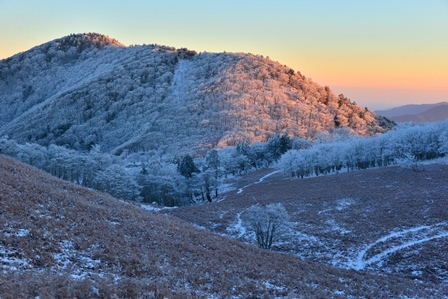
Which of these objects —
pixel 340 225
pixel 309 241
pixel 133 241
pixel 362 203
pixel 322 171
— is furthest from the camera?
pixel 322 171

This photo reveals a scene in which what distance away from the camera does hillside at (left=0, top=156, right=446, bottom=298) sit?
49.3ft

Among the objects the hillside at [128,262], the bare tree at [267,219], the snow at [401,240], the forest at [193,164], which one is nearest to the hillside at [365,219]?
the snow at [401,240]

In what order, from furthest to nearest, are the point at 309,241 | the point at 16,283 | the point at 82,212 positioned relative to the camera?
the point at 309,241 < the point at 82,212 < the point at 16,283

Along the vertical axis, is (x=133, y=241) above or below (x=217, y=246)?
above

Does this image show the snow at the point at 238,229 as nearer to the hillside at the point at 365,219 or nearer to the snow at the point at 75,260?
the hillside at the point at 365,219

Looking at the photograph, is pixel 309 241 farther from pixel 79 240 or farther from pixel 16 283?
pixel 16 283

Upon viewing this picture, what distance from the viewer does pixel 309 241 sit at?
48.3m

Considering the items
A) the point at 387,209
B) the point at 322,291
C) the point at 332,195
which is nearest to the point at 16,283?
the point at 322,291

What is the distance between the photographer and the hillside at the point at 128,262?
1504cm

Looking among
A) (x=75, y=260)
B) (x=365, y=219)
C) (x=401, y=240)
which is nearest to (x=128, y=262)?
(x=75, y=260)

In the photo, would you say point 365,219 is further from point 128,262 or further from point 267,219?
point 128,262

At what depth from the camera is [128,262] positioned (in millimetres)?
19672

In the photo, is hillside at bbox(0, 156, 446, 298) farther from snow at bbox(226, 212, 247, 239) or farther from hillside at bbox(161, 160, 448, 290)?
snow at bbox(226, 212, 247, 239)

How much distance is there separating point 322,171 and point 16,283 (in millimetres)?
107813
